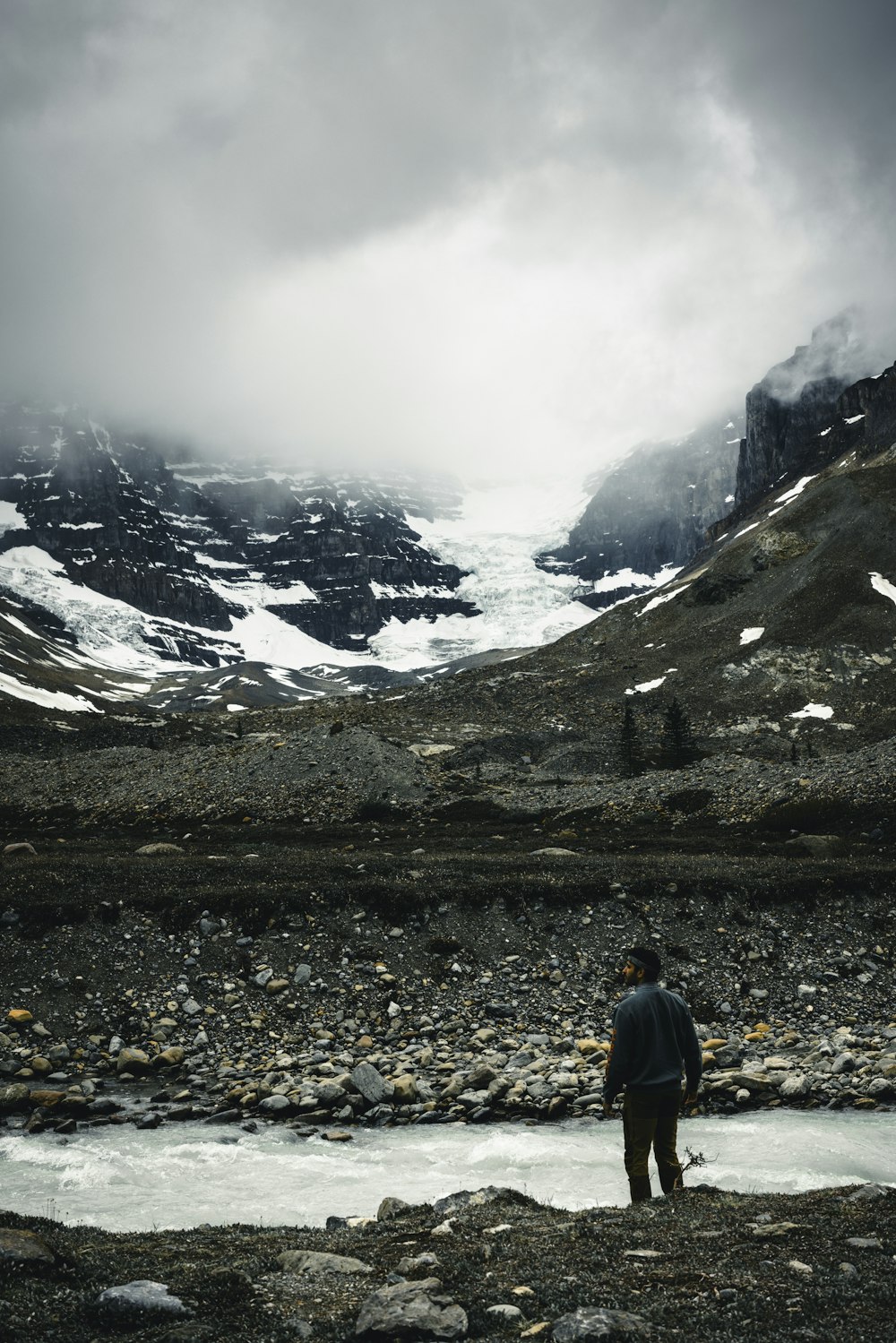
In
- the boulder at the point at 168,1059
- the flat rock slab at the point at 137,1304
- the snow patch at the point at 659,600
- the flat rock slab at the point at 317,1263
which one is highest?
the snow patch at the point at 659,600

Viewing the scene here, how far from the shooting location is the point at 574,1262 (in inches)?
270

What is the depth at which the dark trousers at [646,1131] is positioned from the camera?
920 centimetres

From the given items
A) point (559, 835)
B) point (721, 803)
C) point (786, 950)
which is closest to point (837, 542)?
point (721, 803)

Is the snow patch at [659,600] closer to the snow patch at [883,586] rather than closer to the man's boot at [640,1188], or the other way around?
the snow patch at [883,586]

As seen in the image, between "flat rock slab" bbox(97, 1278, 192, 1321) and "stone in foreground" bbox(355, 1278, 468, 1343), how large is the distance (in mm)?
1388

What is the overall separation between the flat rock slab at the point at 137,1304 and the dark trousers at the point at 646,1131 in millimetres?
5281

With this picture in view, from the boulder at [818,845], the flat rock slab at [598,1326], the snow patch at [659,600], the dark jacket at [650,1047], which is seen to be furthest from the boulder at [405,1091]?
the snow patch at [659,600]

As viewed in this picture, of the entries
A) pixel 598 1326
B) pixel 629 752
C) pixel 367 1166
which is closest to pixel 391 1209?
pixel 367 1166

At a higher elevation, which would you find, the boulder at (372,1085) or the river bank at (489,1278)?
the river bank at (489,1278)

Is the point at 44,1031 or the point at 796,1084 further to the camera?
the point at 44,1031

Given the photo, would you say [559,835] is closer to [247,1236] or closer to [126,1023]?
[126,1023]

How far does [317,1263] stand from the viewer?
7.12 meters

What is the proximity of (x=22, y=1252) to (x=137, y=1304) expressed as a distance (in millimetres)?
1527

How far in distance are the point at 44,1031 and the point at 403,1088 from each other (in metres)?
7.95
